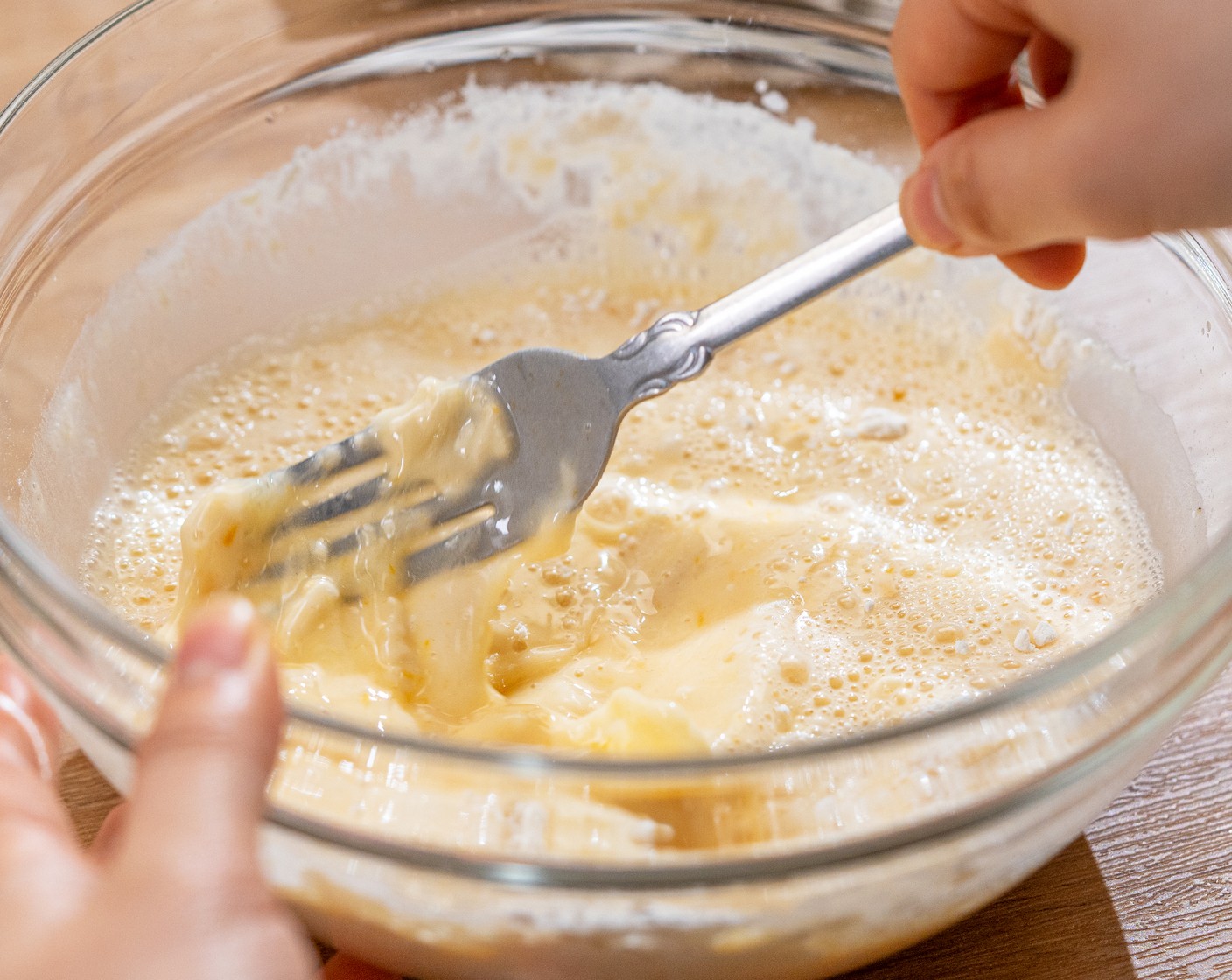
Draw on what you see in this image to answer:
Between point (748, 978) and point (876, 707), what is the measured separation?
0.70 ft

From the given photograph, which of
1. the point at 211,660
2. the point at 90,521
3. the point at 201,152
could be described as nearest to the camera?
the point at 211,660

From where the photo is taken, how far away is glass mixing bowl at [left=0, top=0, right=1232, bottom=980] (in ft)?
1.66

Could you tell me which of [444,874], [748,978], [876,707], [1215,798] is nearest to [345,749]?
[444,874]

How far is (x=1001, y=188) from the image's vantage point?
0.64m

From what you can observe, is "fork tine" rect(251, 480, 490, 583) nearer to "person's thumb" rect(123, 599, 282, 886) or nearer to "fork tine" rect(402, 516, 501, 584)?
"fork tine" rect(402, 516, 501, 584)

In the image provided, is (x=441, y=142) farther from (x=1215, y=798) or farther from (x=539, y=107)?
(x=1215, y=798)

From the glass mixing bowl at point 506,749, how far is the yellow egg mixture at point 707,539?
0.05m

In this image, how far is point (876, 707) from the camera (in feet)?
2.50

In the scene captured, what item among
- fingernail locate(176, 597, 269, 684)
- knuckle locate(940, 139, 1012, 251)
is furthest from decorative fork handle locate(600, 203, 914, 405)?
fingernail locate(176, 597, 269, 684)

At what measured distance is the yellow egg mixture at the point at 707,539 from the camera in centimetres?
78

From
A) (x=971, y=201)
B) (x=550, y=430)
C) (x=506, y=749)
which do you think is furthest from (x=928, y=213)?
(x=506, y=749)

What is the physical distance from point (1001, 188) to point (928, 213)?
0.06 metres

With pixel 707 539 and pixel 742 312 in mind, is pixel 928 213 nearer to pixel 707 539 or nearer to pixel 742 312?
pixel 742 312

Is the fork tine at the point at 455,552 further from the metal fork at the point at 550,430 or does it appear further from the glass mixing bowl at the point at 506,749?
the glass mixing bowl at the point at 506,749
